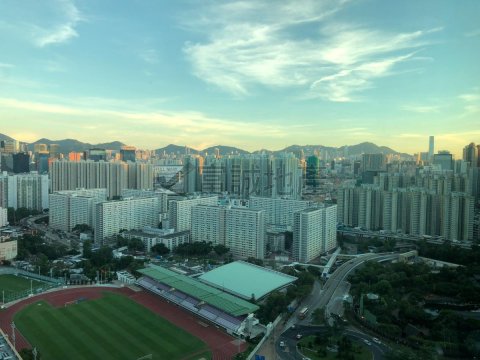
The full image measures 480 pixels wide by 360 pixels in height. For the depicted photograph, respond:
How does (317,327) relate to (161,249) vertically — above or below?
below

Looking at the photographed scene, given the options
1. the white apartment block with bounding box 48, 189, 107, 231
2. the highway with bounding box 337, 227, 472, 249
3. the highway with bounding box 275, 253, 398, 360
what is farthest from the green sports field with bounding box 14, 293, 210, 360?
the highway with bounding box 337, 227, 472, 249

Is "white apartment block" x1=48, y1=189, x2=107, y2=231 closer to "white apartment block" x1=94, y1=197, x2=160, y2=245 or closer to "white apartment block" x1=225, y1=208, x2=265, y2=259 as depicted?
"white apartment block" x1=94, y1=197, x2=160, y2=245

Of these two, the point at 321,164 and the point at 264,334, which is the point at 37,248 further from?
the point at 321,164

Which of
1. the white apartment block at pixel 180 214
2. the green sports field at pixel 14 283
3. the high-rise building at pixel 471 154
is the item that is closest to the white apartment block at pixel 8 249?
the green sports field at pixel 14 283

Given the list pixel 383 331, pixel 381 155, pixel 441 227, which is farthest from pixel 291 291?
pixel 381 155

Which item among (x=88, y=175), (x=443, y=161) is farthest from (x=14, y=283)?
(x=443, y=161)

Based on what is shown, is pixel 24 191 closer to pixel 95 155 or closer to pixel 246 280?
pixel 95 155

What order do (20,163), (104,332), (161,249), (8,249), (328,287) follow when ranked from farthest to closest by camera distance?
(20,163) → (161,249) → (8,249) → (328,287) → (104,332)
